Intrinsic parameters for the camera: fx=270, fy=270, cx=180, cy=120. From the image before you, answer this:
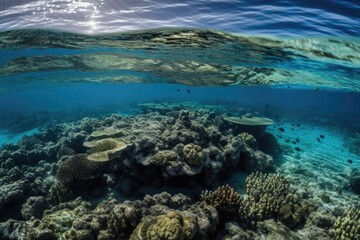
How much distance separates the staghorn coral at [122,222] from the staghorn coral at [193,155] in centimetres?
288

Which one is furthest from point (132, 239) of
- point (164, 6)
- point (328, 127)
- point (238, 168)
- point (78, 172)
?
point (328, 127)

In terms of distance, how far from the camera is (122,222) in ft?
22.0

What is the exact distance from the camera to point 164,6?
10477mm

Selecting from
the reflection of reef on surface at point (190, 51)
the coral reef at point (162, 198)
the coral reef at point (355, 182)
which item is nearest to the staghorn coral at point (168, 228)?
the coral reef at point (162, 198)

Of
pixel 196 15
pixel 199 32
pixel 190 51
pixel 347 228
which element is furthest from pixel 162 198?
pixel 190 51

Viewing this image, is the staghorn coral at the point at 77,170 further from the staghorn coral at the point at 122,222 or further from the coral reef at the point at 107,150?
the staghorn coral at the point at 122,222

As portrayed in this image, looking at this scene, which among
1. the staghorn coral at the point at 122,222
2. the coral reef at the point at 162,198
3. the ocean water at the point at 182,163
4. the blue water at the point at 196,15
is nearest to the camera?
the staghorn coral at the point at 122,222

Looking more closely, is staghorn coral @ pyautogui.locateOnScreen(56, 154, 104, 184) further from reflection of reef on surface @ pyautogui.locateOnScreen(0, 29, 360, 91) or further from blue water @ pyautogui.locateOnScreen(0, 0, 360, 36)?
reflection of reef on surface @ pyautogui.locateOnScreen(0, 29, 360, 91)

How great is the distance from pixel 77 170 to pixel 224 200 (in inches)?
212

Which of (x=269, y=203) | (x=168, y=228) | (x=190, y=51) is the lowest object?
(x=269, y=203)

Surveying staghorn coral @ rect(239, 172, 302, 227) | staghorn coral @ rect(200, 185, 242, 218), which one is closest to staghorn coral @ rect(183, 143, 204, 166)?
staghorn coral @ rect(200, 185, 242, 218)

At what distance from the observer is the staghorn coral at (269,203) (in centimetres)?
861

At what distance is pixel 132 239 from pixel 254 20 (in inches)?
345

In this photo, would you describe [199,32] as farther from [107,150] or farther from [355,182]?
[355,182]
